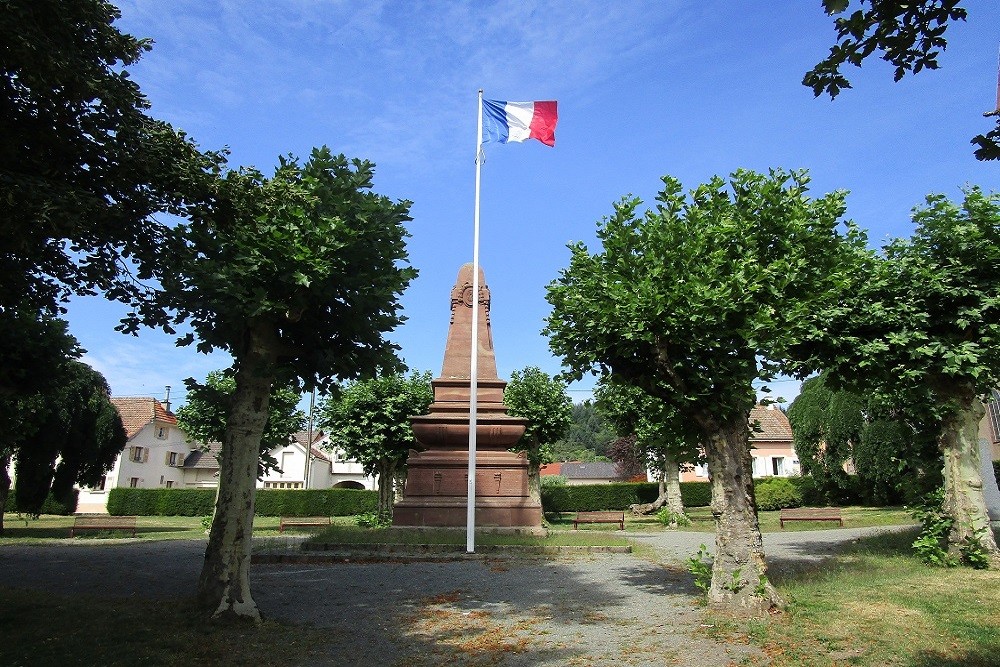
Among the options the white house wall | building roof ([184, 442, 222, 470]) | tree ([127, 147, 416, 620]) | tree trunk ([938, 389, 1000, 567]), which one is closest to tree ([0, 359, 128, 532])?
tree ([127, 147, 416, 620])

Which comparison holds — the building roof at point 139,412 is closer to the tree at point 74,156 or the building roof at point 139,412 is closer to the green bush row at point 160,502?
the green bush row at point 160,502

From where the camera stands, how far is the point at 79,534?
24062 millimetres

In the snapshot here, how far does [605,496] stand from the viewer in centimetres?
4272

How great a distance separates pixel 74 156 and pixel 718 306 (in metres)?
7.30

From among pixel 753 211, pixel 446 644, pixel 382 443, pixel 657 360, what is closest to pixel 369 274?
pixel 657 360

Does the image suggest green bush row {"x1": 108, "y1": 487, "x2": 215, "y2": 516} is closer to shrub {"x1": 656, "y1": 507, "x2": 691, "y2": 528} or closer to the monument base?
shrub {"x1": 656, "y1": 507, "x2": 691, "y2": 528}

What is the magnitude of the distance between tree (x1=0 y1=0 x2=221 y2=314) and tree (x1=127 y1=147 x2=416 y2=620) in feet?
1.50

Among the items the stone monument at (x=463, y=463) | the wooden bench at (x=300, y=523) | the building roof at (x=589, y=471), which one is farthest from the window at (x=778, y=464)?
the stone monument at (x=463, y=463)

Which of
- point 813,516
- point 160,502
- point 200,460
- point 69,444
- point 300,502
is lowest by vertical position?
point 160,502

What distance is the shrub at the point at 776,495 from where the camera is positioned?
1409 inches

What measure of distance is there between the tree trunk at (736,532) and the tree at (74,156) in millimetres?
7162

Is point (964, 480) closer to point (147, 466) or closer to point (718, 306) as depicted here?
point (718, 306)

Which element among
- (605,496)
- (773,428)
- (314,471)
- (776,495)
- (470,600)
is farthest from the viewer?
(314,471)

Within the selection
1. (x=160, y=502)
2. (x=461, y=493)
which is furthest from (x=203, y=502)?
(x=461, y=493)
